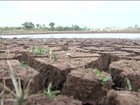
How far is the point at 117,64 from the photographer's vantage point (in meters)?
5.34

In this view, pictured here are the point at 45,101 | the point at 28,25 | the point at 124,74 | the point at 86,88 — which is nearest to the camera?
the point at 45,101

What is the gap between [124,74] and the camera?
4.47 m

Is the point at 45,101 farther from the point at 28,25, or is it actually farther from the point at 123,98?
the point at 28,25

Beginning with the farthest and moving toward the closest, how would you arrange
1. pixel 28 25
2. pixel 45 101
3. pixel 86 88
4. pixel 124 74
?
pixel 28 25 → pixel 124 74 → pixel 86 88 → pixel 45 101

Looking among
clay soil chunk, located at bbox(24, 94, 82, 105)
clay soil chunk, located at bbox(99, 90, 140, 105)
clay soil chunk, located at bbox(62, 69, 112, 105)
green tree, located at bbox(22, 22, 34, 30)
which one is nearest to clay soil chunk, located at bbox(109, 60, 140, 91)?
clay soil chunk, located at bbox(62, 69, 112, 105)

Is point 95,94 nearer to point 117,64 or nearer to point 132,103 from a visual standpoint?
point 132,103

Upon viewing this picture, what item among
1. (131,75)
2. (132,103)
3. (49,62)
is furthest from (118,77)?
(132,103)

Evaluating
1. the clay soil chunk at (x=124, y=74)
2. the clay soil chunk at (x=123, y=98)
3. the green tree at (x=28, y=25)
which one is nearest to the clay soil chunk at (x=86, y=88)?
the clay soil chunk at (x=124, y=74)

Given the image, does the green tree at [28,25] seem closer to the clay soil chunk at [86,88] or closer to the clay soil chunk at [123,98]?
the clay soil chunk at [86,88]

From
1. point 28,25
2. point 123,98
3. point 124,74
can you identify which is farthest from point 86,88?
point 28,25

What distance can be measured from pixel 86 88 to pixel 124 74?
672 mm

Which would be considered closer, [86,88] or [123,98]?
[123,98]

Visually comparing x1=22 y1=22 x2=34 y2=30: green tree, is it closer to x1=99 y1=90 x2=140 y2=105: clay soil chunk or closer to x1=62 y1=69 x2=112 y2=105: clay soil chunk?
x1=62 y1=69 x2=112 y2=105: clay soil chunk

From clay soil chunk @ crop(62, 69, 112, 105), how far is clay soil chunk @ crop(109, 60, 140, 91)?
41 cm
